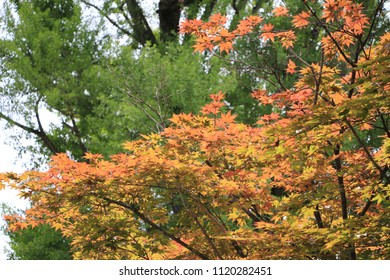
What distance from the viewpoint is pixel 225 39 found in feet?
17.0

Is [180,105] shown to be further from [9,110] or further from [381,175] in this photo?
[381,175]

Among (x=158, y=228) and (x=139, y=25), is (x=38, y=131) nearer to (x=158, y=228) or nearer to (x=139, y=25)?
(x=139, y=25)

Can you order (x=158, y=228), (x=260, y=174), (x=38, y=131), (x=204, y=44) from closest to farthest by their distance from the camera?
(x=204, y=44), (x=158, y=228), (x=260, y=174), (x=38, y=131)

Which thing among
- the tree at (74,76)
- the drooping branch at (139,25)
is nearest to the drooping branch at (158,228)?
the tree at (74,76)

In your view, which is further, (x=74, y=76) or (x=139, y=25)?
(x=139, y=25)

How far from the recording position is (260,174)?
5.91 meters

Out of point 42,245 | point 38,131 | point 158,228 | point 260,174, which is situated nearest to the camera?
point 158,228

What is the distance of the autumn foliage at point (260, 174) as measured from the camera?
4.67 meters

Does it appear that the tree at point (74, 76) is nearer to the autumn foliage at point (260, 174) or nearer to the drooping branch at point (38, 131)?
the drooping branch at point (38, 131)

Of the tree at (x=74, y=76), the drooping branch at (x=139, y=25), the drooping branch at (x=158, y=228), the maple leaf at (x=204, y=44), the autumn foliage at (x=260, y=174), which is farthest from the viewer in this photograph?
the drooping branch at (x=139, y=25)

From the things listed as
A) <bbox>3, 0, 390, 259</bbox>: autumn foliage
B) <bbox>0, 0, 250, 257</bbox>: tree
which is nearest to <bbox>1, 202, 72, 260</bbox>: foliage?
<bbox>0, 0, 250, 257</bbox>: tree

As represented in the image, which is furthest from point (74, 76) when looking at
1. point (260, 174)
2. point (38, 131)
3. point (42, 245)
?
point (260, 174)

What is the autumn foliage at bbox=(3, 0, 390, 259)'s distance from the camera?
4.67 meters

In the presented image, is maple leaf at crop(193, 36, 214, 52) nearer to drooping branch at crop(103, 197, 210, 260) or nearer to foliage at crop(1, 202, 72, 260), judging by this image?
drooping branch at crop(103, 197, 210, 260)
